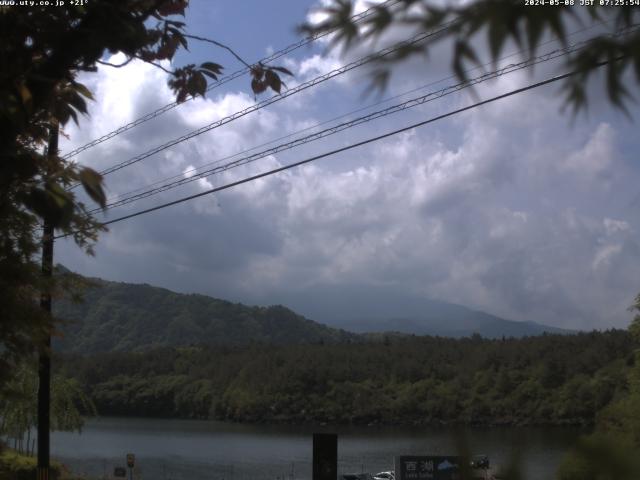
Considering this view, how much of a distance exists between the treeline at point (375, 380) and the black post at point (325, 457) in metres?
47.4

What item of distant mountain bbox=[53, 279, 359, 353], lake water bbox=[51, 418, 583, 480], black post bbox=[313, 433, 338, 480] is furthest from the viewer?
distant mountain bbox=[53, 279, 359, 353]

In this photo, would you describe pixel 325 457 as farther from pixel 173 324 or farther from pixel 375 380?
pixel 173 324

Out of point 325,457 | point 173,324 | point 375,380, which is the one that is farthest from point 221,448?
point 173,324

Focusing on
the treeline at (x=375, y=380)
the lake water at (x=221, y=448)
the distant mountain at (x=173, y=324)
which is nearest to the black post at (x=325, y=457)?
the lake water at (x=221, y=448)

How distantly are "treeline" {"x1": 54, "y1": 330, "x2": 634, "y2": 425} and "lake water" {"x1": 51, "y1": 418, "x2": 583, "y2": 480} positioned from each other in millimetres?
3369

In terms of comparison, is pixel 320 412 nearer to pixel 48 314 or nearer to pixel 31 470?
pixel 31 470

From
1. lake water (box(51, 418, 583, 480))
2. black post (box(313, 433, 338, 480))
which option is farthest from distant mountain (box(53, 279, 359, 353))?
black post (box(313, 433, 338, 480))

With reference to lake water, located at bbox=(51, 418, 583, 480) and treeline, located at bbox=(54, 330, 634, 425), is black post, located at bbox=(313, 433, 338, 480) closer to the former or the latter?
lake water, located at bbox=(51, 418, 583, 480)

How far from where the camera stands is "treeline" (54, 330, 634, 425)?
205 feet

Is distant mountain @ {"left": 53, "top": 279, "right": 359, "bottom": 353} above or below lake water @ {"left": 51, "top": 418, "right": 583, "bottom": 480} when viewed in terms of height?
above

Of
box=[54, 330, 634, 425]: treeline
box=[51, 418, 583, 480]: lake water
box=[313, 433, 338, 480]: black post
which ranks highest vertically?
box=[313, 433, 338, 480]: black post

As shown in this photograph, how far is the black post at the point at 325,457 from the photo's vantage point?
31.4ft

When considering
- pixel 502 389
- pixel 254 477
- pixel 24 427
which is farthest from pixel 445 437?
pixel 502 389

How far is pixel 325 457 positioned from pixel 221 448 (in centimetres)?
5968
